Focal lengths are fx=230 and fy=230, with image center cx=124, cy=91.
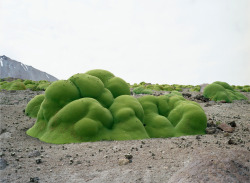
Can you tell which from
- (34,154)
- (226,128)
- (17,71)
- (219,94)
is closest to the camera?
(34,154)

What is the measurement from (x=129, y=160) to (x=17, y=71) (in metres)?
134

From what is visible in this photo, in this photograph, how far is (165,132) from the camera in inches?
384

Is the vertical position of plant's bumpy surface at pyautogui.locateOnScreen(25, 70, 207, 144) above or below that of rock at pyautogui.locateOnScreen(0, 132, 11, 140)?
above

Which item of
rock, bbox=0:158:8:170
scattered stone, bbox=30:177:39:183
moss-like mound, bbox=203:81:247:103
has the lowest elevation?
rock, bbox=0:158:8:170

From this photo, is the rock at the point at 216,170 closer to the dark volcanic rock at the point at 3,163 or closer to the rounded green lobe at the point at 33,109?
the dark volcanic rock at the point at 3,163

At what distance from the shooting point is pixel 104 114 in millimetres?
9156

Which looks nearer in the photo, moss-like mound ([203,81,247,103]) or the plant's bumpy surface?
the plant's bumpy surface

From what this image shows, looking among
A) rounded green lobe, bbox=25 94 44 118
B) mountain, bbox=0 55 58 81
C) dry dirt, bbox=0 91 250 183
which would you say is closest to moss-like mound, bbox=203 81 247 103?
dry dirt, bbox=0 91 250 183

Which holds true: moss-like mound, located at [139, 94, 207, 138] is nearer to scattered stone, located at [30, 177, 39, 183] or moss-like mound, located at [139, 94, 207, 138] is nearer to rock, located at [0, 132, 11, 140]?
scattered stone, located at [30, 177, 39, 183]

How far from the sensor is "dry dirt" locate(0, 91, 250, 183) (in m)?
4.49

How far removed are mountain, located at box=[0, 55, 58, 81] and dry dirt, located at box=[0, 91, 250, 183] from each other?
123 metres

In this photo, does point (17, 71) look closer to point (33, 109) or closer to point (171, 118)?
point (33, 109)

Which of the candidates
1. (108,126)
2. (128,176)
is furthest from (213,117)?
(128,176)

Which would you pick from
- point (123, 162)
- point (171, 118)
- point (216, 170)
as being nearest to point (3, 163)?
point (123, 162)
